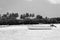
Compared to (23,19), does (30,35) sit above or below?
below

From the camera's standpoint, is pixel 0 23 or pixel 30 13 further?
pixel 30 13

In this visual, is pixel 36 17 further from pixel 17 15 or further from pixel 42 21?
pixel 17 15

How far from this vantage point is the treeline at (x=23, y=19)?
33.0 feet

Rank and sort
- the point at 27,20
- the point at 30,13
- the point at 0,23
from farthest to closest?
the point at 30,13 < the point at 27,20 < the point at 0,23

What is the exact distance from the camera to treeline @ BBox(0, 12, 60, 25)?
10062 millimetres

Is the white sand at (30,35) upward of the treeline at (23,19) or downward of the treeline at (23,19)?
downward

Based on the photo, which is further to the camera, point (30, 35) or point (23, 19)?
point (23, 19)

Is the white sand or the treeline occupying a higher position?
the treeline

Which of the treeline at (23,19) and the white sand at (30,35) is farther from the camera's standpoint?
the treeline at (23,19)

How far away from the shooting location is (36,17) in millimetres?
11469

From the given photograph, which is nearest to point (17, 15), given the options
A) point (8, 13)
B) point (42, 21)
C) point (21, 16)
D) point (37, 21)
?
point (21, 16)

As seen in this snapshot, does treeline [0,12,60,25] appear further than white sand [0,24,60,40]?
Yes

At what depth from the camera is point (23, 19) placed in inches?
419

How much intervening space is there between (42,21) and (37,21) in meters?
0.71
